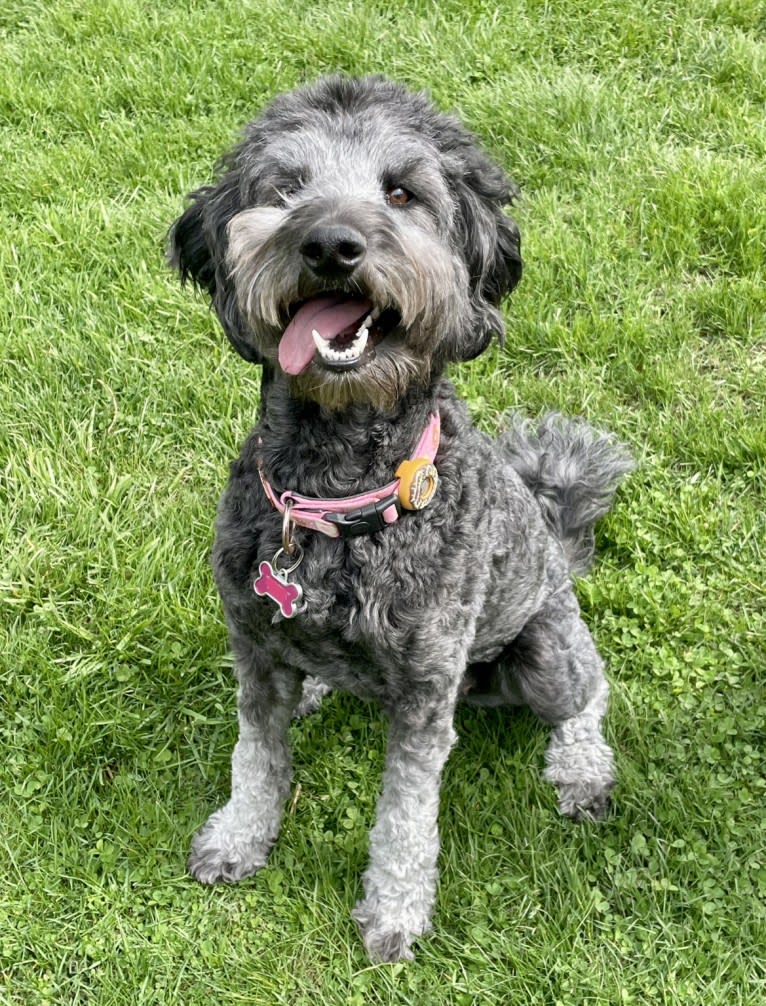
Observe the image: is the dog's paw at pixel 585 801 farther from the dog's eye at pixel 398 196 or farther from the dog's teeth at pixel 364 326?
the dog's eye at pixel 398 196

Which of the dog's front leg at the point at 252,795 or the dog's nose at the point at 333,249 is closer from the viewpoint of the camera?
the dog's nose at the point at 333,249

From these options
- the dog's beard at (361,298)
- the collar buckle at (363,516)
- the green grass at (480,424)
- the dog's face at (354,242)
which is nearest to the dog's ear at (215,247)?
the dog's face at (354,242)

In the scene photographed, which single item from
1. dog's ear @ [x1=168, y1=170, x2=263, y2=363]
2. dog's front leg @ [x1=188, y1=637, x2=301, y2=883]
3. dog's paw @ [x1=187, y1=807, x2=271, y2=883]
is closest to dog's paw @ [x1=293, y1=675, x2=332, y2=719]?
dog's front leg @ [x1=188, y1=637, x2=301, y2=883]

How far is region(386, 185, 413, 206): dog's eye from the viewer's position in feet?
8.25

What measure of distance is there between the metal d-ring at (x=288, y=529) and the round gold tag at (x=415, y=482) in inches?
11.2

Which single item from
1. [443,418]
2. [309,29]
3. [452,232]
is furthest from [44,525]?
[309,29]

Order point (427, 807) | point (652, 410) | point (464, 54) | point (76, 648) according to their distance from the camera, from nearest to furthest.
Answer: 1. point (427, 807)
2. point (76, 648)
3. point (652, 410)
4. point (464, 54)

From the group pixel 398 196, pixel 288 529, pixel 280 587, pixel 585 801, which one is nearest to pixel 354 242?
pixel 398 196

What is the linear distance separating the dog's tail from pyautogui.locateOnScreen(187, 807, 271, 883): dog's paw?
1.53 m

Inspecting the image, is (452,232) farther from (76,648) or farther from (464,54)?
(464,54)

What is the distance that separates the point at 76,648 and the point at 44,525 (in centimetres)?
53

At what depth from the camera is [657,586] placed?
3.88 meters

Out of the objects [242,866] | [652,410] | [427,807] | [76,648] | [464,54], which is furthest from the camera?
[464,54]

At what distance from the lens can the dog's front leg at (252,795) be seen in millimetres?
3094
